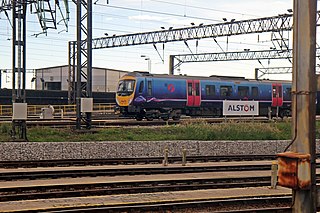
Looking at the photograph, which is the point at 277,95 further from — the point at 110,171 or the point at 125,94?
the point at 110,171

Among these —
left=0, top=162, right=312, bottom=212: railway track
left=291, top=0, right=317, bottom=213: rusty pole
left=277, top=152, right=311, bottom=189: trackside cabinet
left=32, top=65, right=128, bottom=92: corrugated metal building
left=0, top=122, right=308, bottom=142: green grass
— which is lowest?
left=0, top=162, right=312, bottom=212: railway track

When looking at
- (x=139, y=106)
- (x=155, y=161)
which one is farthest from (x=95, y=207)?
(x=139, y=106)

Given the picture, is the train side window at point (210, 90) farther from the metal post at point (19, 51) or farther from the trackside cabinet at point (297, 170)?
the trackside cabinet at point (297, 170)

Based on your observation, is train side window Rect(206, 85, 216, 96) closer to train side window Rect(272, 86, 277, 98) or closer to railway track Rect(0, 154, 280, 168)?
train side window Rect(272, 86, 277, 98)

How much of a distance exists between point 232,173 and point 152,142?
18.3ft

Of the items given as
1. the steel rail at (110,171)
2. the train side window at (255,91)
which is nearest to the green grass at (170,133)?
the steel rail at (110,171)

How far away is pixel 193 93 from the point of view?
106ft

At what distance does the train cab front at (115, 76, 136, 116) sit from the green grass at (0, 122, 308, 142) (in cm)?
487

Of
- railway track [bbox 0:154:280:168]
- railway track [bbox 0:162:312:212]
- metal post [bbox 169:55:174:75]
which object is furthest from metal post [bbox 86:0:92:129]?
metal post [bbox 169:55:174:75]

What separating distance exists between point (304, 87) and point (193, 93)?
28.4 meters

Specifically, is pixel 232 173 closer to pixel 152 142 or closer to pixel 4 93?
pixel 152 142

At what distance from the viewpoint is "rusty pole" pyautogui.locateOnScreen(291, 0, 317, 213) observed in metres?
3.98

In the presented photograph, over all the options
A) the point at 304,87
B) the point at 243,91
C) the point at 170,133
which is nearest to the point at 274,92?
the point at 243,91

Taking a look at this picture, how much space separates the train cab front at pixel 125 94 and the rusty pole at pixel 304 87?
87.2ft
